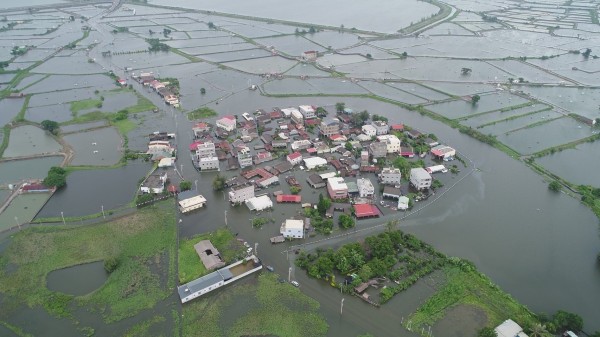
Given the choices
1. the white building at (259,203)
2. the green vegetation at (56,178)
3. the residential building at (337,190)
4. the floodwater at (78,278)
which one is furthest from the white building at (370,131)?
the green vegetation at (56,178)

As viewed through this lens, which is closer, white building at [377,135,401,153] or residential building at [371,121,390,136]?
white building at [377,135,401,153]

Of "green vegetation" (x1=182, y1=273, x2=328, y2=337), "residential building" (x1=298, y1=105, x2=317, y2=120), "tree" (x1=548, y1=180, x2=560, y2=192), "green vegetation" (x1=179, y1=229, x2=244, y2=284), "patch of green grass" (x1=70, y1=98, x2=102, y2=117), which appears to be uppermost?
"residential building" (x1=298, y1=105, x2=317, y2=120)

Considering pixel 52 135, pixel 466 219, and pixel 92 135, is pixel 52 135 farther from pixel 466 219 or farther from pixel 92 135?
pixel 466 219

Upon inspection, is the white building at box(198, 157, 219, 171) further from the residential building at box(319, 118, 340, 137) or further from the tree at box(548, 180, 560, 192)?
the tree at box(548, 180, 560, 192)

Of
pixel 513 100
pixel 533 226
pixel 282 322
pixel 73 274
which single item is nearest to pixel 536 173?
pixel 533 226

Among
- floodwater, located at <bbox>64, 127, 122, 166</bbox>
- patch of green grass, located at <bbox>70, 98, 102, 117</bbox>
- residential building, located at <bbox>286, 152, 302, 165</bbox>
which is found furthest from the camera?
patch of green grass, located at <bbox>70, 98, 102, 117</bbox>

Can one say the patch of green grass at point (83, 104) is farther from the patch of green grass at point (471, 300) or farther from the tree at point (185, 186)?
the patch of green grass at point (471, 300)

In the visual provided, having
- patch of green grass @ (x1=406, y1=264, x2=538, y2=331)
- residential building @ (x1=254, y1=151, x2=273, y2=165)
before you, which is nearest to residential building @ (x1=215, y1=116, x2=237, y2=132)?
residential building @ (x1=254, y1=151, x2=273, y2=165)
